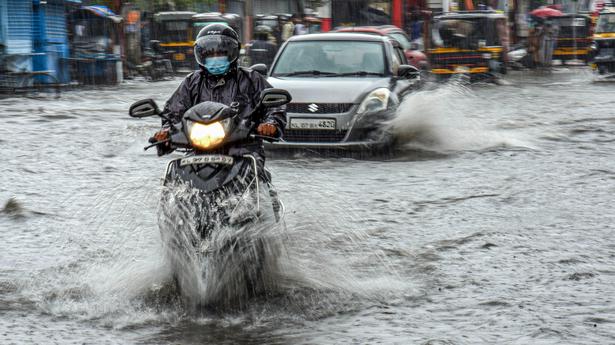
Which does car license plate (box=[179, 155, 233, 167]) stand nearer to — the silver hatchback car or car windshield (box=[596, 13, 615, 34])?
the silver hatchback car

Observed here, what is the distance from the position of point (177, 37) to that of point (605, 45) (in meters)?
16.8

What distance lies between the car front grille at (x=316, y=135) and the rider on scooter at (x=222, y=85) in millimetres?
6331

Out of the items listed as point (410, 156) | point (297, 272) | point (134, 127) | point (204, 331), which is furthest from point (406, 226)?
point (134, 127)

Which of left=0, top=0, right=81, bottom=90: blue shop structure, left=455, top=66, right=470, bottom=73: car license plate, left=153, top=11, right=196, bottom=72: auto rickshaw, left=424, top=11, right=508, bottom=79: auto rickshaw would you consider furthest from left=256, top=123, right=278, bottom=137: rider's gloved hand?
left=153, top=11, right=196, bottom=72: auto rickshaw

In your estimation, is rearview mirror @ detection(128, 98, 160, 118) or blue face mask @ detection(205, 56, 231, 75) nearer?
rearview mirror @ detection(128, 98, 160, 118)

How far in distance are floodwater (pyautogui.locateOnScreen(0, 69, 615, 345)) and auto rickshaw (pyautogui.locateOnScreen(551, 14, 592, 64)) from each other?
21.5 meters

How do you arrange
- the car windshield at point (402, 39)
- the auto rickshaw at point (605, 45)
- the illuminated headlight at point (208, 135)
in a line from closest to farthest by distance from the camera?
the illuminated headlight at point (208, 135) → the car windshield at point (402, 39) → the auto rickshaw at point (605, 45)

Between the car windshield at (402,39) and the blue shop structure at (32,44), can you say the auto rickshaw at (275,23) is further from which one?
the car windshield at (402,39)

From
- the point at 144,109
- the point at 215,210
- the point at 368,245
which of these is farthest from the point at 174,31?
the point at 215,210

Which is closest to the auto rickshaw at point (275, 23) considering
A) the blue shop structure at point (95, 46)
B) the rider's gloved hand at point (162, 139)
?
the blue shop structure at point (95, 46)

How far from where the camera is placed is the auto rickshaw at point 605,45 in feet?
99.1

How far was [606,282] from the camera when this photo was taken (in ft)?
21.7

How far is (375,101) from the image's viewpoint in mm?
13125

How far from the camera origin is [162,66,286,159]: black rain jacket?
254 inches
